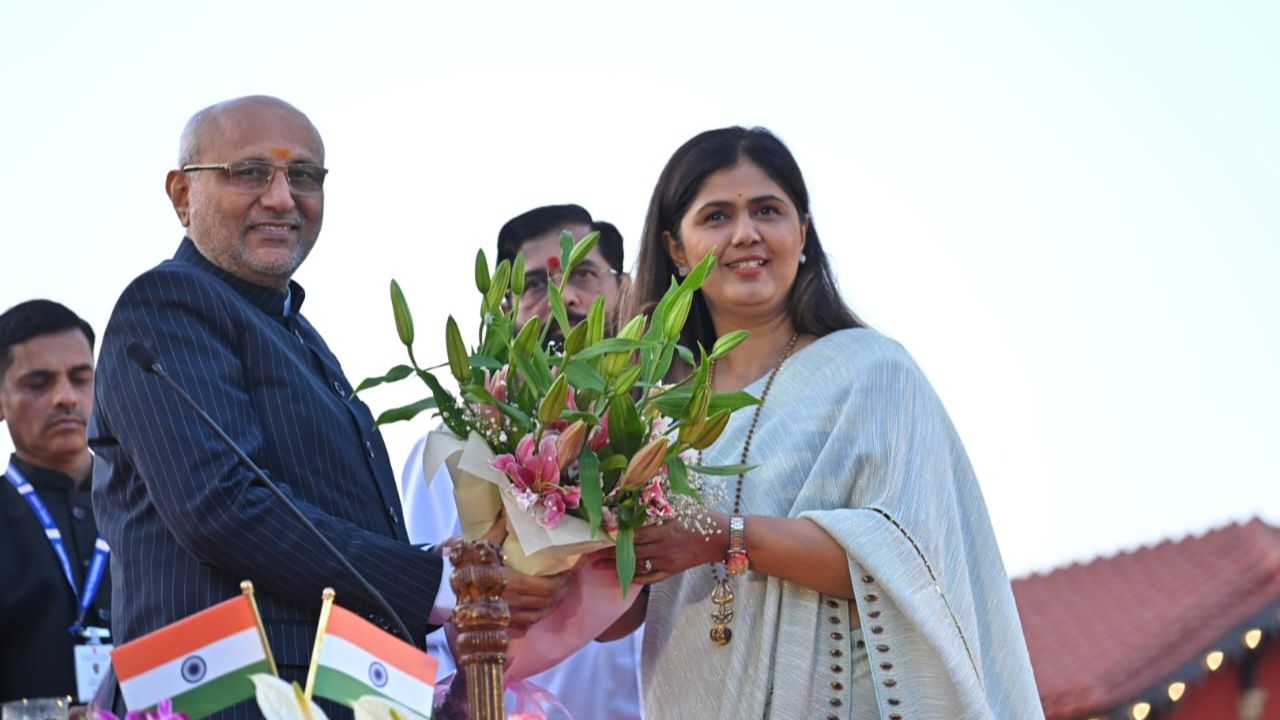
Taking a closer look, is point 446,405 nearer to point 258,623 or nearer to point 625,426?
point 625,426

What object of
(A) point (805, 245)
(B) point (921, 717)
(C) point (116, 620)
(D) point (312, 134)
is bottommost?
(B) point (921, 717)

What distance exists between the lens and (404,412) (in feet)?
11.5

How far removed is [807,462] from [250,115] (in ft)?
4.35

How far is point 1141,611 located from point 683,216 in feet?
29.5

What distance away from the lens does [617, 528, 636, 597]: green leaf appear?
340 cm

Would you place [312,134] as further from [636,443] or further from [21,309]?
[21,309]

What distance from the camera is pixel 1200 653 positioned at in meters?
11.5

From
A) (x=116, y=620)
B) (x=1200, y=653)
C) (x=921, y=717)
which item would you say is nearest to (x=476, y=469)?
(x=116, y=620)

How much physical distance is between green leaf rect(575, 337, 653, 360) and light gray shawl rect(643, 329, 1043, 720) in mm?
673

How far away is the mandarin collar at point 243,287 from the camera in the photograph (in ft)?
12.5

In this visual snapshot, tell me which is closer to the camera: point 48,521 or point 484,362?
point 484,362

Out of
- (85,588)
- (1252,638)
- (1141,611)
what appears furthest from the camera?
(1141,611)

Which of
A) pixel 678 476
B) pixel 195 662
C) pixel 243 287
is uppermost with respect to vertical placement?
pixel 243 287

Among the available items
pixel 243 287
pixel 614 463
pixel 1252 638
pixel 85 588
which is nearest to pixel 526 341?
pixel 614 463
